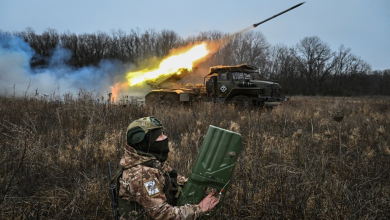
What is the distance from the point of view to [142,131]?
2.00 metres

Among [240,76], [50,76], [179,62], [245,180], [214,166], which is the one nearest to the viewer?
[214,166]

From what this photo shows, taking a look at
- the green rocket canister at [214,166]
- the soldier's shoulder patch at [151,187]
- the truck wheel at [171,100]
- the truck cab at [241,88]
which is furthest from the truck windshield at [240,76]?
the soldier's shoulder patch at [151,187]

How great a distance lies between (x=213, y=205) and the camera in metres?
2.04

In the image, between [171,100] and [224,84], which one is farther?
[171,100]

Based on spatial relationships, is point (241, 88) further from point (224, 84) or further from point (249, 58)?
point (249, 58)

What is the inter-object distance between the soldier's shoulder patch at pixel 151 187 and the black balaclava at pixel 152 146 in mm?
235

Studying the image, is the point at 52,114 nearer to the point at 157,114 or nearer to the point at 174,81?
the point at 157,114

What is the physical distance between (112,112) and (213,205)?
5885 millimetres

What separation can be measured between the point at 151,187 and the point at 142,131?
43 centimetres

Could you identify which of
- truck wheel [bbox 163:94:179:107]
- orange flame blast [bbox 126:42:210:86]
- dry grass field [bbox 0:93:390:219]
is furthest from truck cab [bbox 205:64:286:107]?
dry grass field [bbox 0:93:390:219]

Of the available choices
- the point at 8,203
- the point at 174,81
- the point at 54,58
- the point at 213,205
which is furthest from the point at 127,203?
the point at 54,58

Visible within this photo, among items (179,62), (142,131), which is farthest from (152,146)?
(179,62)

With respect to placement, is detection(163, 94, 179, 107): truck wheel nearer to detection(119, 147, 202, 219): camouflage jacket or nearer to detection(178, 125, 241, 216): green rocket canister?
detection(178, 125, 241, 216): green rocket canister

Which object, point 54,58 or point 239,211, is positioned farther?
point 54,58
